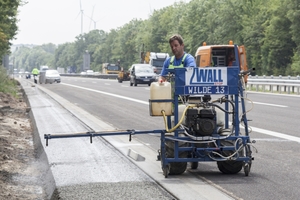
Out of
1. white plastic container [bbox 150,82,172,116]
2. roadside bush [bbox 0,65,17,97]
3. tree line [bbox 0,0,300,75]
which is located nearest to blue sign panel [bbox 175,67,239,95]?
white plastic container [bbox 150,82,172,116]

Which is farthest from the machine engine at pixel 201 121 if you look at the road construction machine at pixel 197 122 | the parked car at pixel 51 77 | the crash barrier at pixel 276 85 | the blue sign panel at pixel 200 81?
the parked car at pixel 51 77

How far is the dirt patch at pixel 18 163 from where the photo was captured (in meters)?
9.19

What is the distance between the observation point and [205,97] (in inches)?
368

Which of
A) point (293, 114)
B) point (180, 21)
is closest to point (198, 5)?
point (180, 21)

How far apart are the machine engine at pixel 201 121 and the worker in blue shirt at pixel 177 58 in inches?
24.7

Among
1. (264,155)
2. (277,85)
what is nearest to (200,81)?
(264,155)

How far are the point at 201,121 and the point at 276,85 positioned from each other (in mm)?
30003

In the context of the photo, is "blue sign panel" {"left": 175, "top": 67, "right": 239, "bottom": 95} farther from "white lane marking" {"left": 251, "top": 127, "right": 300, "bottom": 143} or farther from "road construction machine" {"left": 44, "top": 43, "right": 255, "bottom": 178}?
"white lane marking" {"left": 251, "top": 127, "right": 300, "bottom": 143}

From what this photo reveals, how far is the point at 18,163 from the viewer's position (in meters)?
11.9

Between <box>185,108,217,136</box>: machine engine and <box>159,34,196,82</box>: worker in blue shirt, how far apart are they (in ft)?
2.06

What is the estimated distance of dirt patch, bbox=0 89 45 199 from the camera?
919 centimetres

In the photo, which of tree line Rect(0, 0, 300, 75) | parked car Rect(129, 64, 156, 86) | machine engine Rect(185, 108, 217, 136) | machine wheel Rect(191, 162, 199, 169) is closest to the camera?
machine engine Rect(185, 108, 217, 136)

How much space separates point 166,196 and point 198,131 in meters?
1.70

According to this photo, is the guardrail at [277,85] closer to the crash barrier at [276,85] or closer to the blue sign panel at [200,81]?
the crash barrier at [276,85]
